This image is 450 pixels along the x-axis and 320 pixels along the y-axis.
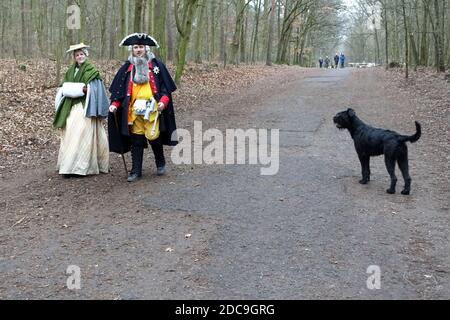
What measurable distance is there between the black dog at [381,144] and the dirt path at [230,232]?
0.29 m

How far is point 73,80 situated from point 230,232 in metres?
3.94

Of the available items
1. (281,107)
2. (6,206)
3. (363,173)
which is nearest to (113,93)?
(6,206)

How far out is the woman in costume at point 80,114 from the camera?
7512 mm

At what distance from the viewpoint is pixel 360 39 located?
70188mm

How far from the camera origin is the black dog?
6383 mm

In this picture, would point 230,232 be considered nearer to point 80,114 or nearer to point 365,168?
point 365,168

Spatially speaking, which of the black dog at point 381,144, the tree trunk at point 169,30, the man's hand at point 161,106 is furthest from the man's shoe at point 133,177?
the tree trunk at point 169,30

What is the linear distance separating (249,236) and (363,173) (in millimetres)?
2639

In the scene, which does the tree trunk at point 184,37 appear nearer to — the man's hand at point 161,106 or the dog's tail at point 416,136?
the man's hand at point 161,106

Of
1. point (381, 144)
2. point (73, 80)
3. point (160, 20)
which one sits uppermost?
point (160, 20)

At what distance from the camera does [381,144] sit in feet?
21.7

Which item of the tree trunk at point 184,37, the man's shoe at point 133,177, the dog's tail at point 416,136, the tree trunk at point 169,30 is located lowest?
the man's shoe at point 133,177

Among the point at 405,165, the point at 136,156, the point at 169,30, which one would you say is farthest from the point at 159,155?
the point at 169,30
